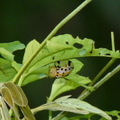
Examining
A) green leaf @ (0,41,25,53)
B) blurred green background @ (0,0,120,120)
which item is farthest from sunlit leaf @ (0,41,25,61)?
blurred green background @ (0,0,120,120)

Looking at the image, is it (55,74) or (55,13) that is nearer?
(55,74)

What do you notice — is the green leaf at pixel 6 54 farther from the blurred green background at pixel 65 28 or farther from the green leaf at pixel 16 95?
the blurred green background at pixel 65 28

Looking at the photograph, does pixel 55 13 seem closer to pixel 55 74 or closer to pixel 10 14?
pixel 10 14

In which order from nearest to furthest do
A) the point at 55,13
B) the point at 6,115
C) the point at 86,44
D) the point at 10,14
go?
1. the point at 6,115
2. the point at 86,44
3. the point at 10,14
4. the point at 55,13

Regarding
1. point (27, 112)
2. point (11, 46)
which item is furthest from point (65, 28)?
point (27, 112)

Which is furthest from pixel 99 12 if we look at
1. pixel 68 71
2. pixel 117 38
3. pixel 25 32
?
pixel 68 71

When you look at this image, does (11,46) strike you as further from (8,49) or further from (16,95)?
(16,95)
